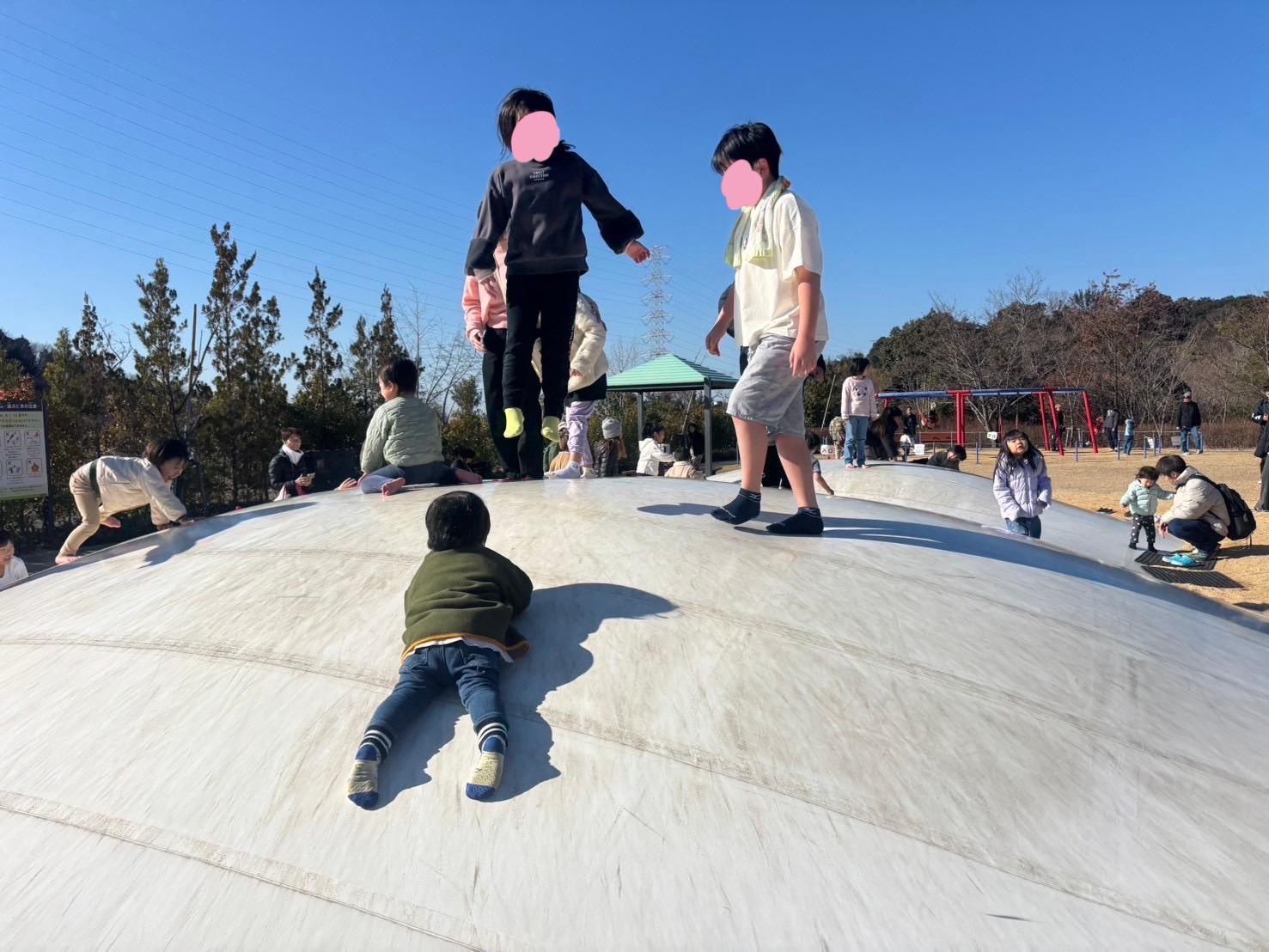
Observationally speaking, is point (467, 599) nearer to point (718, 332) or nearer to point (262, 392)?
point (718, 332)

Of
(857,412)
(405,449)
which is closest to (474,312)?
(405,449)

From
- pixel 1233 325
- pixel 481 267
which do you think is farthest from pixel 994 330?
pixel 481 267

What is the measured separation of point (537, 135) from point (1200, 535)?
11322mm

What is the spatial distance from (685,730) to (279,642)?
1.38 metres

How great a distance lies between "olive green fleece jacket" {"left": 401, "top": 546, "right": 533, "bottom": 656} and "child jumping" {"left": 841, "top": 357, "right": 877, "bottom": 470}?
30.1 feet

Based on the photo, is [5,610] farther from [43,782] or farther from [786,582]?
[786,582]

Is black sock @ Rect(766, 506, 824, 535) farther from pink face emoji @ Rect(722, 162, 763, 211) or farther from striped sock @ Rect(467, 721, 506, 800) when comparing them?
striped sock @ Rect(467, 721, 506, 800)

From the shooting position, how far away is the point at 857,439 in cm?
1169

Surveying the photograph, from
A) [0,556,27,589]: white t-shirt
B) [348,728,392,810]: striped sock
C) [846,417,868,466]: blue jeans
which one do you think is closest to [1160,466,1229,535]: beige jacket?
[846,417,868,466]: blue jeans

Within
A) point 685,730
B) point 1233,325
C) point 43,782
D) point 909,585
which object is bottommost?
point 43,782

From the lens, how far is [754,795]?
2025 millimetres

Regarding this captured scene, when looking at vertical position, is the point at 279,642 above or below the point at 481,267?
below

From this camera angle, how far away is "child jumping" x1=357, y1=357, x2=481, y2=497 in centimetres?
479

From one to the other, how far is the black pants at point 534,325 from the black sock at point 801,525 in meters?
1.80
